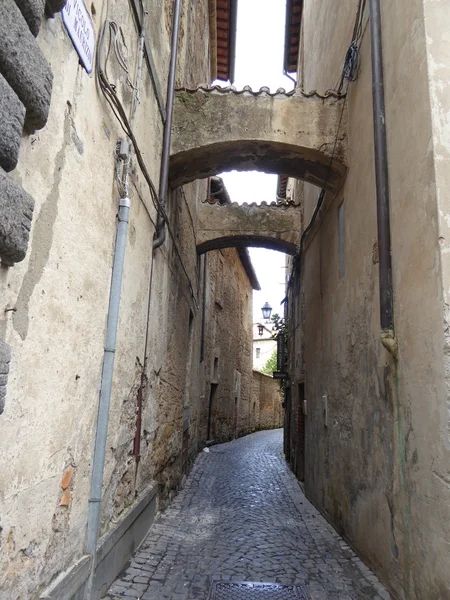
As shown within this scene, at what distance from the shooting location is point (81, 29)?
8.16ft

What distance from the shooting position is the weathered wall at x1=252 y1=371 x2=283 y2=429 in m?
21.3

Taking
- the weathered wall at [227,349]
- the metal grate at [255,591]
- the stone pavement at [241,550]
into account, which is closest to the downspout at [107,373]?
the stone pavement at [241,550]

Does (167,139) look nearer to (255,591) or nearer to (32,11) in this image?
(32,11)

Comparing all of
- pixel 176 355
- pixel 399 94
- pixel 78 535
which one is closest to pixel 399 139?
pixel 399 94

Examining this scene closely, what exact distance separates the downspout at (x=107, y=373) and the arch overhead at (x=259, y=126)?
7.09ft

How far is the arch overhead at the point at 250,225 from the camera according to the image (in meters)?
9.16

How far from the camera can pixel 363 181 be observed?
14.5 feet

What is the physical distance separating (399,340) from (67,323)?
2.23 metres

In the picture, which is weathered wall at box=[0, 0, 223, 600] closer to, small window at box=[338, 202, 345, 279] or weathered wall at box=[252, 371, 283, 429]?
small window at box=[338, 202, 345, 279]

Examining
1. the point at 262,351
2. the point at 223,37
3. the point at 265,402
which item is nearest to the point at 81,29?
the point at 223,37

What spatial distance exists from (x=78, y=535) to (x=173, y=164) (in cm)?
407

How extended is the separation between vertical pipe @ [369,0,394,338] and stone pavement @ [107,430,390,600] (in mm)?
1961

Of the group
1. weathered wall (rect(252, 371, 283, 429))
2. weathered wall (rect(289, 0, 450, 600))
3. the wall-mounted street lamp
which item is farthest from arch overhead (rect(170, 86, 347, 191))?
weathered wall (rect(252, 371, 283, 429))

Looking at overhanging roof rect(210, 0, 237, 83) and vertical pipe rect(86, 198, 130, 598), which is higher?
overhanging roof rect(210, 0, 237, 83)
